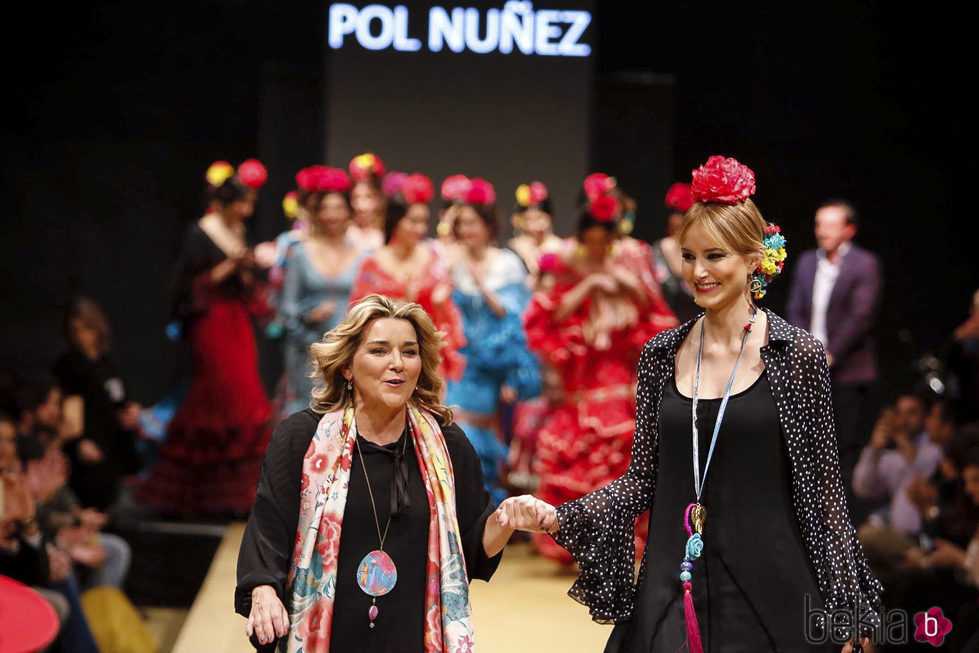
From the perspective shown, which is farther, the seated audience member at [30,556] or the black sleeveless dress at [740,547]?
the seated audience member at [30,556]

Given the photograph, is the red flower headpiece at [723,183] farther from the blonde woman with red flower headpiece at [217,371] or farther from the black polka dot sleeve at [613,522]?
the blonde woman with red flower headpiece at [217,371]

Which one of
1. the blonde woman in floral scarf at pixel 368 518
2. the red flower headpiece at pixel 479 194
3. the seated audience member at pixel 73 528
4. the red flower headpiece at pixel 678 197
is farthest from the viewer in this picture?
the red flower headpiece at pixel 678 197

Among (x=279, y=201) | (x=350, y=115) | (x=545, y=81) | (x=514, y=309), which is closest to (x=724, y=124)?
(x=545, y=81)

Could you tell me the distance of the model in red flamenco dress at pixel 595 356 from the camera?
5.72 meters

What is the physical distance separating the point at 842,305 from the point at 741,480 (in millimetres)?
3946

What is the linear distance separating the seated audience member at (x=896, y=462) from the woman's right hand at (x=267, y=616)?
4195mm

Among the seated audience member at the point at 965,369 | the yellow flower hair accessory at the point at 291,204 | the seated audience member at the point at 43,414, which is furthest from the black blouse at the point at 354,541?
the yellow flower hair accessory at the point at 291,204

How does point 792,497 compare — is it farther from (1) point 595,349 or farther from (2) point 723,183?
(1) point 595,349

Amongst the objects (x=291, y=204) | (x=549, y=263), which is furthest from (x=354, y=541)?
(x=291, y=204)

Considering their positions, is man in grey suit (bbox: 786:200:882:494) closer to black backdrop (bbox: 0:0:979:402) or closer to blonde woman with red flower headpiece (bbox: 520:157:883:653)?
black backdrop (bbox: 0:0:979:402)

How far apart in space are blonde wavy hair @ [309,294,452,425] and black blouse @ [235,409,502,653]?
109mm

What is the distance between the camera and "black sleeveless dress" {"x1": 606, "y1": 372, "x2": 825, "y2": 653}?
3012 mm

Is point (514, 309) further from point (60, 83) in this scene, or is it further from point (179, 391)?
point (60, 83)

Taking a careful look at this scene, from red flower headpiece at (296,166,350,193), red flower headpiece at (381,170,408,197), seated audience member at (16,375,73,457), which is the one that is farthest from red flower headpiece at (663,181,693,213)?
seated audience member at (16,375,73,457)
